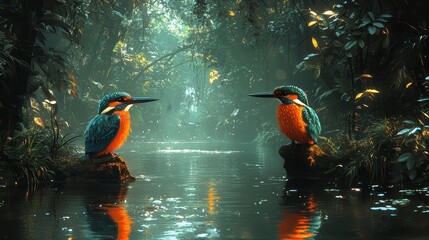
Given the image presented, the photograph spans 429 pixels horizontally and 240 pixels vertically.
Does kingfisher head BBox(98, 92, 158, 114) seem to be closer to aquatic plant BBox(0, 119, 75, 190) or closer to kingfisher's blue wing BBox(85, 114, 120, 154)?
kingfisher's blue wing BBox(85, 114, 120, 154)

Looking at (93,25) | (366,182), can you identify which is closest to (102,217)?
(366,182)

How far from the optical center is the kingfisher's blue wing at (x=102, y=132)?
1201cm

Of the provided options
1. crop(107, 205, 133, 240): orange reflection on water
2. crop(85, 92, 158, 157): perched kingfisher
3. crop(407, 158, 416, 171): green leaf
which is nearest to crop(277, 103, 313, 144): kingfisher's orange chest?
crop(85, 92, 158, 157): perched kingfisher

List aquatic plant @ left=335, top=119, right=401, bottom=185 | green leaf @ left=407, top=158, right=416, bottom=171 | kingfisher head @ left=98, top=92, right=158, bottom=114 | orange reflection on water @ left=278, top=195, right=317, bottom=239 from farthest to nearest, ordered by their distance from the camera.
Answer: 1. kingfisher head @ left=98, top=92, right=158, bottom=114
2. aquatic plant @ left=335, top=119, right=401, bottom=185
3. green leaf @ left=407, top=158, right=416, bottom=171
4. orange reflection on water @ left=278, top=195, right=317, bottom=239

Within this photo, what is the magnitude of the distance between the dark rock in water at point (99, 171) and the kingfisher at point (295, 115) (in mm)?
2565

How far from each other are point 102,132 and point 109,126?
0.49ft

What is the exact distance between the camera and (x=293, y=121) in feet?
40.3

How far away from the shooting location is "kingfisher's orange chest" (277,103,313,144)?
40.4 feet

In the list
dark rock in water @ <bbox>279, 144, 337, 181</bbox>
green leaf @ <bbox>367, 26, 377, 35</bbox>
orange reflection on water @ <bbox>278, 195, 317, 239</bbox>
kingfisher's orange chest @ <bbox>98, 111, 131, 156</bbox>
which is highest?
green leaf @ <bbox>367, 26, 377, 35</bbox>

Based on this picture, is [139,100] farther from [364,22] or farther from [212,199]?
[364,22]

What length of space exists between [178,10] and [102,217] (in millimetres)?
43054

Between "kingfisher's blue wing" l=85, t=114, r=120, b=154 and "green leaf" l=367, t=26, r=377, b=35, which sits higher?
"green leaf" l=367, t=26, r=377, b=35

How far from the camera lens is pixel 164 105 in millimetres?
69875

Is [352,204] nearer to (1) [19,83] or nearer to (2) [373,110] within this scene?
(2) [373,110]
